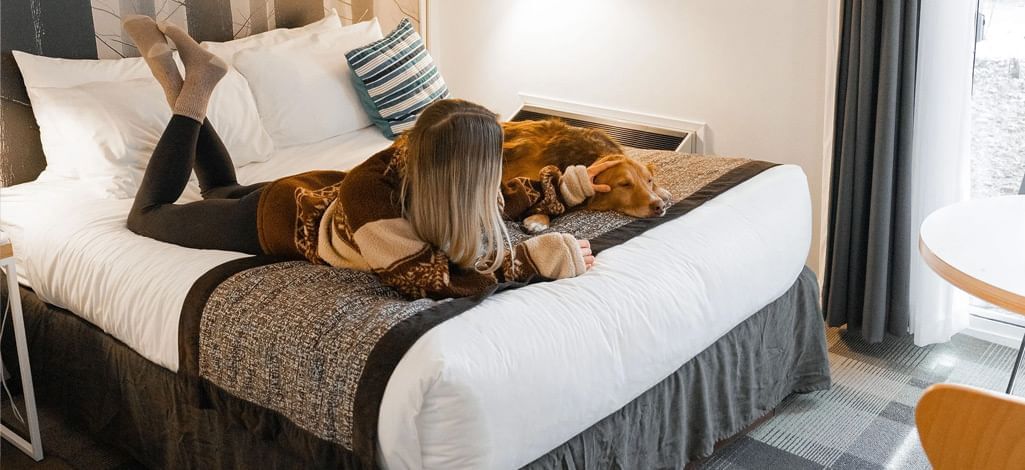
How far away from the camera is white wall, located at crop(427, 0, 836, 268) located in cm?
308

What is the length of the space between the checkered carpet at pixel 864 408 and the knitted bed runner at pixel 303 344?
93 centimetres

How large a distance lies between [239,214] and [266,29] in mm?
1354

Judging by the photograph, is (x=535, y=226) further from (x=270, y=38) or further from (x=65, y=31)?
(x=65, y=31)

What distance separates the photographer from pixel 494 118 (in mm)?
1854

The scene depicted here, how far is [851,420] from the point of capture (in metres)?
2.55

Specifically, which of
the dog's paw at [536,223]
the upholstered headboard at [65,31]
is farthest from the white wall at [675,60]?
the dog's paw at [536,223]

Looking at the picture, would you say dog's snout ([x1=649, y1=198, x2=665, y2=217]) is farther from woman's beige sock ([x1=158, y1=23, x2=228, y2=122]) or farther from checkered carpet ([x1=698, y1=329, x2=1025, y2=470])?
woman's beige sock ([x1=158, y1=23, x2=228, y2=122])

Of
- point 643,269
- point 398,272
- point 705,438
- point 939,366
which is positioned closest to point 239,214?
point 398,272

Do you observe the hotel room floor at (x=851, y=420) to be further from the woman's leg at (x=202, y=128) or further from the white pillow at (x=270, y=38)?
the white pillow at (x=270, y=38)

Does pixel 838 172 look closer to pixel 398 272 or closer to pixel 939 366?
pixel 939 366

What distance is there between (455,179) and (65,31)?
1.57 metres

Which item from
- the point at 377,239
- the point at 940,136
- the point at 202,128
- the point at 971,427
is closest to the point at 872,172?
the point at 940,136

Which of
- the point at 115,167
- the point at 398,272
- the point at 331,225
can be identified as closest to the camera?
the point at 398,272

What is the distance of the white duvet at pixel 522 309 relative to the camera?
1.59 metres
